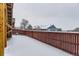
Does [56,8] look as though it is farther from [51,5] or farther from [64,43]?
[64,43]

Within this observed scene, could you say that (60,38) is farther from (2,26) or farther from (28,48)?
(2,26)

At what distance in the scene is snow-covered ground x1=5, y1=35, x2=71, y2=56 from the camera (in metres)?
4.19

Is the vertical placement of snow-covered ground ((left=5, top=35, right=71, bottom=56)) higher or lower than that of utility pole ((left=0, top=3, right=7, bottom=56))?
lower

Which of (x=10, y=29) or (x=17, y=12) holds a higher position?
(x=17, y=12)

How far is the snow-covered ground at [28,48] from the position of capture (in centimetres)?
419

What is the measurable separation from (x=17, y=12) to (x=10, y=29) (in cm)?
35

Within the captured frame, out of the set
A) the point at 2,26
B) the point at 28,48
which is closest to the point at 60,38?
the point at 28,48

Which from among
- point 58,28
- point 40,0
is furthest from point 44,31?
point 40,0

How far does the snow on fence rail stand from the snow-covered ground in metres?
0.08

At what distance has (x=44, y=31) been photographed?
14.1ft

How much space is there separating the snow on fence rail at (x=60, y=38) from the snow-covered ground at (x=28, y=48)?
8 cm

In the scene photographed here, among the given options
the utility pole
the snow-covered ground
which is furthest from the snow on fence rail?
the utility pole

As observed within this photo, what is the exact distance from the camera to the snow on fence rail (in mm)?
4109

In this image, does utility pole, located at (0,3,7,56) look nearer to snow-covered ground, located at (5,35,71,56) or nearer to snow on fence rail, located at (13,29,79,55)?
snow-covered ground, located at (5,35,71,56)
